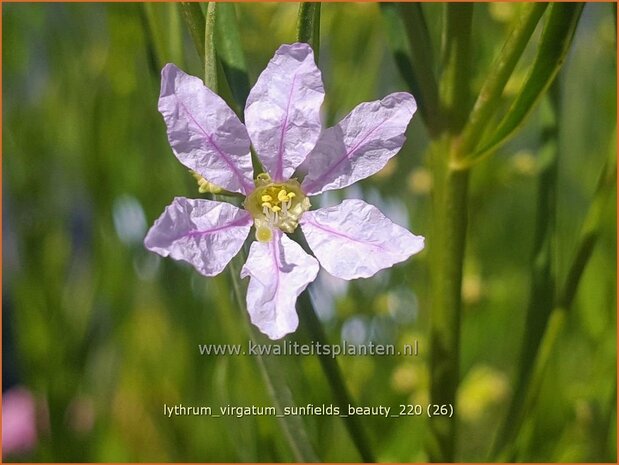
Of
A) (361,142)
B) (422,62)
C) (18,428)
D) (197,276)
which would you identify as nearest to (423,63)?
(422,62)

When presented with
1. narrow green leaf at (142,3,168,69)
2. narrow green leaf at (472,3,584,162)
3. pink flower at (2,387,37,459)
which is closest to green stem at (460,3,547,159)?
narrow green leaf at (472,3,584,162)

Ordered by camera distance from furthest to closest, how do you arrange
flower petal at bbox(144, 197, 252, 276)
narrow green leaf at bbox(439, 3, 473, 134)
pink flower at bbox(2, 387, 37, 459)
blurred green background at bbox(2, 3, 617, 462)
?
pink flower at bbox(2, 387, 37, 459)
blurred green background at bbox(2, 3, 617, 462)
narrow green leaf at bbox(439, 3, 473, 134)
flower petal at bbox(144, 197, 252, 276)

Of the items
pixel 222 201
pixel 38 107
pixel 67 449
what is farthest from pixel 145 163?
pixel 222 201

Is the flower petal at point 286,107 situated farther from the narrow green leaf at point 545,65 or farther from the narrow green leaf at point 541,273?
the narrow green leaf at point 541,273

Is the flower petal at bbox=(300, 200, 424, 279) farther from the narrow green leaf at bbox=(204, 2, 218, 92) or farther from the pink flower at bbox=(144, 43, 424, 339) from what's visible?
the narrow green leaf at bbox=(204, 2, 218, 92)

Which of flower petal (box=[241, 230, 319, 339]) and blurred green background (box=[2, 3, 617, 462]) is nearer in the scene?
flower petal (box=[241, 230, 319, 339])

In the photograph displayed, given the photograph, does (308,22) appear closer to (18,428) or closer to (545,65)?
(545,65)

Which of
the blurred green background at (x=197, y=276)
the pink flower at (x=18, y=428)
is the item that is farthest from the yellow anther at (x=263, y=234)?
the pink flower at (x=18, y=428)
